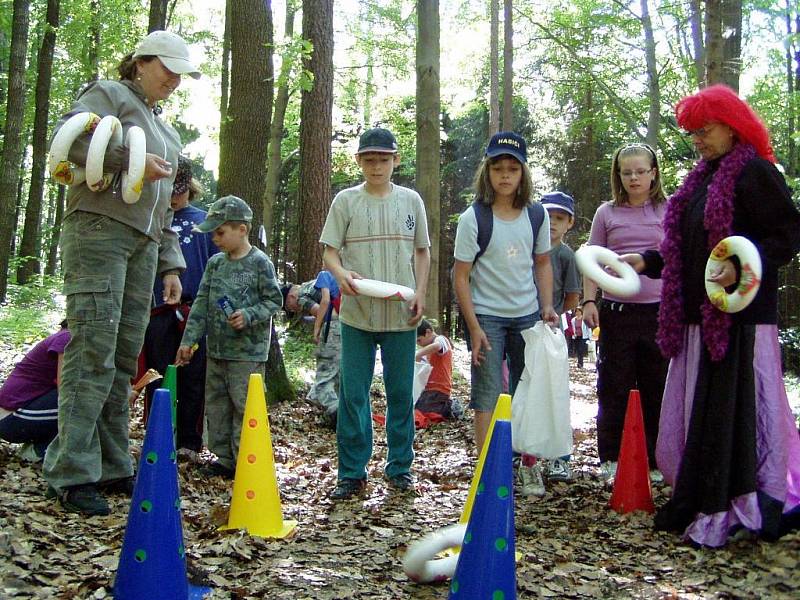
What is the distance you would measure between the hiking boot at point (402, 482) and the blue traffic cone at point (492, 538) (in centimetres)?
223

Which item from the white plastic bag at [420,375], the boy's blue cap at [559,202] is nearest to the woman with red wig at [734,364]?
the boy's blue cap at [559,202]

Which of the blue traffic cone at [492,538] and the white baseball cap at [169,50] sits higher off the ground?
the white baseball cap at [169,50]

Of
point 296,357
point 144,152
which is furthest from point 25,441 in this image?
point 296,357

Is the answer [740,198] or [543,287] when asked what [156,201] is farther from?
[740,198]

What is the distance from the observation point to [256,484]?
4.19 metres

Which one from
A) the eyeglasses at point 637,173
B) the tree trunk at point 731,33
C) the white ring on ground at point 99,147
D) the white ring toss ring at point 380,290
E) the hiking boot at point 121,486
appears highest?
the tree trunk at point 731,33

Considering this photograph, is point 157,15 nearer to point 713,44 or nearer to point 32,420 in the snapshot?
point 32,420

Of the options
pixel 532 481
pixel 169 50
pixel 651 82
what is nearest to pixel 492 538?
pixel 532 481

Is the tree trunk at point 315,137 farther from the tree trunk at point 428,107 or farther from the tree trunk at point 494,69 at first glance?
the tree trunk at point 494,69

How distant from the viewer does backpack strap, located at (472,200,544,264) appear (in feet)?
16.8

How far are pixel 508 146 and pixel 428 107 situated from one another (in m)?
7.31

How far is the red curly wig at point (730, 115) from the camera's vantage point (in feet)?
13.4

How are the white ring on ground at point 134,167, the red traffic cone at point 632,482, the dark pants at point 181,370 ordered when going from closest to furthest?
1. the white ring on ground at point 134,167
2. the red traffic cone at point 632,482
3. the dark pants at point 181,370

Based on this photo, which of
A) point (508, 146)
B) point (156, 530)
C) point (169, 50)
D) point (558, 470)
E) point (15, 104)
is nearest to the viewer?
point (156, 530)
